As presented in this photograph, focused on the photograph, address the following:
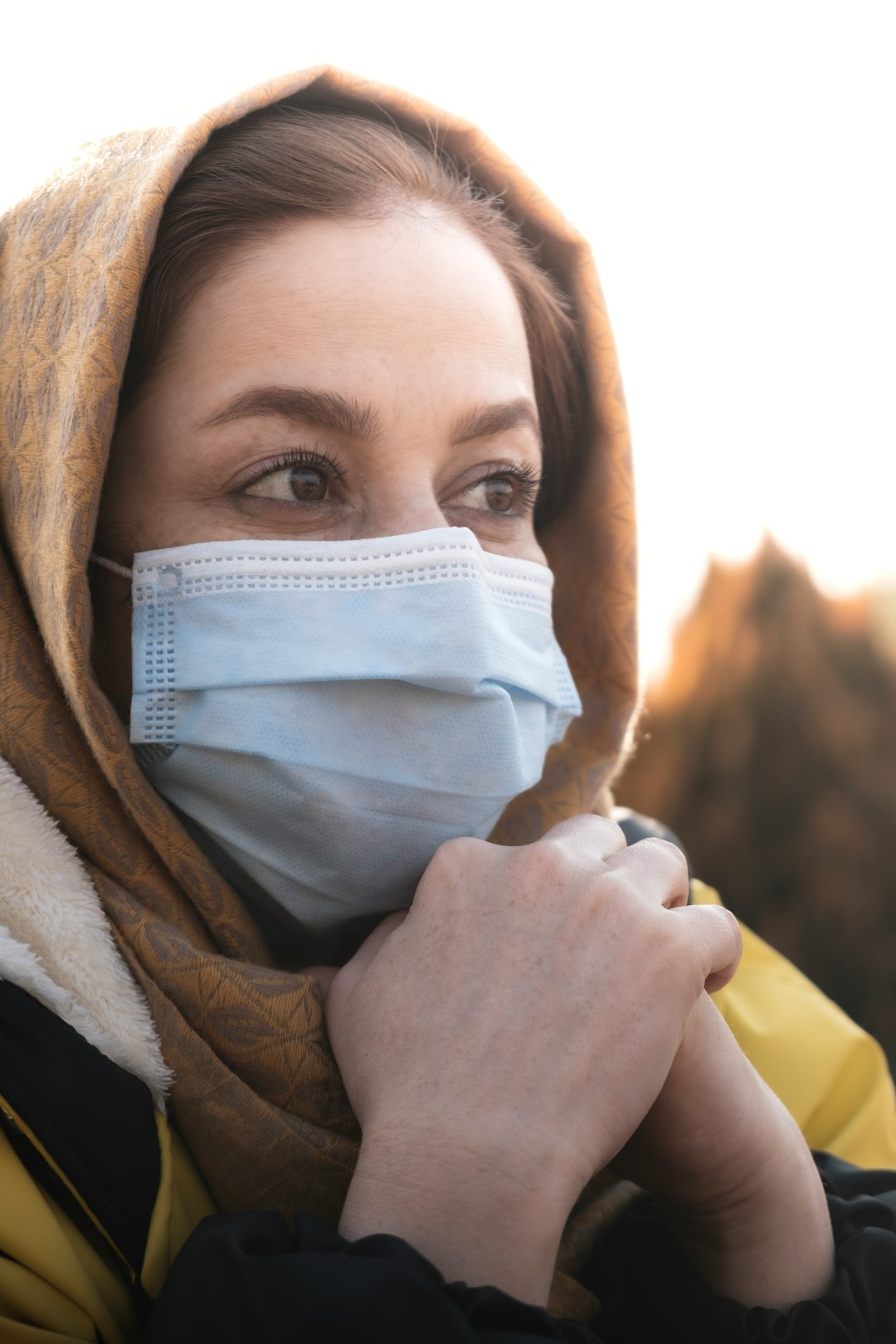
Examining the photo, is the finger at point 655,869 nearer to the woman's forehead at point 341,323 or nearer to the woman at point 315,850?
the woman at point 315,850

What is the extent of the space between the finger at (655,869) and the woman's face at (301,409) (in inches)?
22.4

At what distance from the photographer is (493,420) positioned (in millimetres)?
1788

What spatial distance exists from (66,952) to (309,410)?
83 cm

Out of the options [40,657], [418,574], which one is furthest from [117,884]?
[418,574]

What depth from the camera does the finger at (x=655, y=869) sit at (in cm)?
155

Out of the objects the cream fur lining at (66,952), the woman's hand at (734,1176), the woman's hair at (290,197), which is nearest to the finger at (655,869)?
the woman's hand at (734,1176)

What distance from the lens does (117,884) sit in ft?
5.29

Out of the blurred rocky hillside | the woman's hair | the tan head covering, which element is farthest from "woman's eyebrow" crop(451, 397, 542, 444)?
the blurred rocky hillside

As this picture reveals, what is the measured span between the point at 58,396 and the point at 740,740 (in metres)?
3.43

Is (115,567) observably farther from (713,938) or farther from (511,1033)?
(713,938)

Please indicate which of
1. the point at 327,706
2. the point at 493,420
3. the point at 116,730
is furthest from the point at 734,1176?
the point at 493,420

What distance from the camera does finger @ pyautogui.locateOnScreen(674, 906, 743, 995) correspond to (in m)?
1.49

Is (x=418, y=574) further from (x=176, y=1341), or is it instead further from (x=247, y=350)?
(x=176, y=1341)

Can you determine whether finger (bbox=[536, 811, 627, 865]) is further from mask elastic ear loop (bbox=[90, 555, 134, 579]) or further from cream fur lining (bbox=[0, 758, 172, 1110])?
mask elastic ear loop (bbox=[90, 555, 134, 579])
